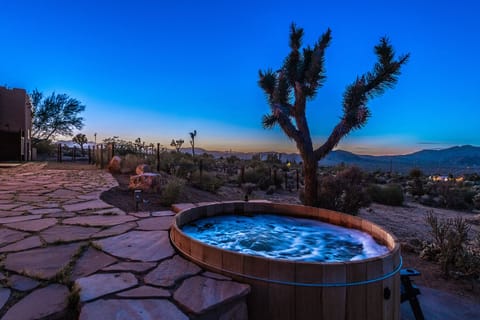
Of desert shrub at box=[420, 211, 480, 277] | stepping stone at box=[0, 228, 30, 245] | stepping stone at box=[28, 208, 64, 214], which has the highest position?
stepping stone at box=[28, 208, 64, 214]

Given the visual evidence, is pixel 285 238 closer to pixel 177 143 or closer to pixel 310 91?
pixel 310 91

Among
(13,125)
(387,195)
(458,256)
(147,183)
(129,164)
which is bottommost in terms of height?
(387,195)

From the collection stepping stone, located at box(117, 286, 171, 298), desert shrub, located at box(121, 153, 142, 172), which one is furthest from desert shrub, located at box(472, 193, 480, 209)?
stepping stone, located at box(117, 286, 171, 298)

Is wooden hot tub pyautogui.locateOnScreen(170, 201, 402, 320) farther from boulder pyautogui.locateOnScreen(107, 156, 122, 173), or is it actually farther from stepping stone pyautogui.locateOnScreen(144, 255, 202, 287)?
boulder pyautogui.locateOnScreen(107, 156, 122, 173)

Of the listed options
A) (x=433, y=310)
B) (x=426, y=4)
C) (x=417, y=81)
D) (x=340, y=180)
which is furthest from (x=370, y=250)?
(x=417, y=81)

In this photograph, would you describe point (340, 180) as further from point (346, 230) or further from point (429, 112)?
point (429, 112)

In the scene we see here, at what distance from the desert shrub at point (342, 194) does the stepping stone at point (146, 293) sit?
5.36 metres

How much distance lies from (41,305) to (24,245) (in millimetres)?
1367

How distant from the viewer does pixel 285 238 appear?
3.44 metres

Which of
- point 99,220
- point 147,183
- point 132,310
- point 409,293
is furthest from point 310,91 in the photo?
point 132,310

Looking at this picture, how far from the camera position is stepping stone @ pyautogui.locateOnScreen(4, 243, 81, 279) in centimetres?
209

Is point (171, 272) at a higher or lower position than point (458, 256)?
higher

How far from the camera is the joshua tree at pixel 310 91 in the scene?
5.84m

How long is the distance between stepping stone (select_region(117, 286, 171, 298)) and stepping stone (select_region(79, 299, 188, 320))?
0.05 m
